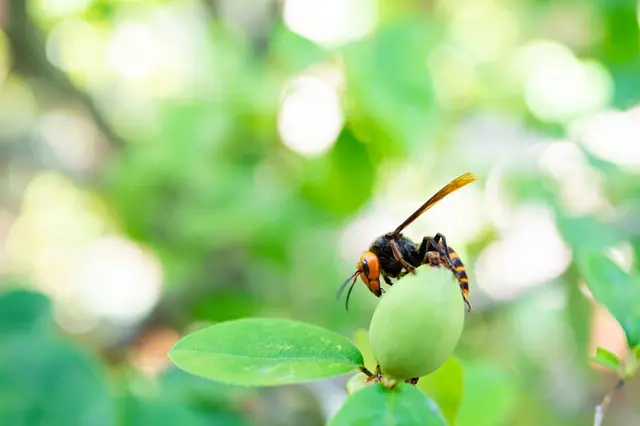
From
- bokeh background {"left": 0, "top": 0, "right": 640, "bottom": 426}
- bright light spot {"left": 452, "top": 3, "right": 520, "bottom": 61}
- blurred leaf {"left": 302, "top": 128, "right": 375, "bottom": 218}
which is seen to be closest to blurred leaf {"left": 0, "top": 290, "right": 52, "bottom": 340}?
bokeh background {"left": 0, "top": 0, "right": 640, "bottom": 426}

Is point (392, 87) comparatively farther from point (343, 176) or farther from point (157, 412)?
point (157, 412)

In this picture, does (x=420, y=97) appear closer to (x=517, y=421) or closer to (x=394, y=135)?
(x=394, y=135)

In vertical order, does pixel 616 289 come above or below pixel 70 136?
below

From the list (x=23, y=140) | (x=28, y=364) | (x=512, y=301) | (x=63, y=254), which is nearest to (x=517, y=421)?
(x=512, y=301)

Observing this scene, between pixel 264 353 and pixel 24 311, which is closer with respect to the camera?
pixel 264 353

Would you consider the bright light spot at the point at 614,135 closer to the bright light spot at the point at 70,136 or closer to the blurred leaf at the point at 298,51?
the blurred leaf at the point at 298,51

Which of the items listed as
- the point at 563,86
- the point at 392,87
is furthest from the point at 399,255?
the point at 563,86
